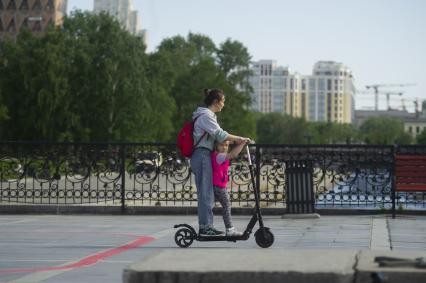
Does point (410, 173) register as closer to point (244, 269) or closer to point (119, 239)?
point (119, 239)

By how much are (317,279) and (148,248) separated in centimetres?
656

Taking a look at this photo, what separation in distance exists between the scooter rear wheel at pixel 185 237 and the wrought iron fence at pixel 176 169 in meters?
6.91

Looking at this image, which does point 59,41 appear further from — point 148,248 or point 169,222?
point 148,248

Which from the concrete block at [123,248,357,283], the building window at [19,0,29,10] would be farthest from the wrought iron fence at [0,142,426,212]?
the building window at [19,0,29,10]

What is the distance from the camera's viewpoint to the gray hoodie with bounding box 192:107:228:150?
11922 millimetres

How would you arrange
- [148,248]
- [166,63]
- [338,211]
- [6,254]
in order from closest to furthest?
[6,254], [148,248], [338,211], [166,63]

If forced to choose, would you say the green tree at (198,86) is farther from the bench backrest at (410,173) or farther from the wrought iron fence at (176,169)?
the bench backrest at (410,173)

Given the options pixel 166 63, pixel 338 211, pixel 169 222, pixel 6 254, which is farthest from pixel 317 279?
pixel 166 63

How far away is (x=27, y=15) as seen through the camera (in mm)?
127062

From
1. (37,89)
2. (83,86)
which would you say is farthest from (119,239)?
(83,86)

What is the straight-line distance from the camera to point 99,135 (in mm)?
83000

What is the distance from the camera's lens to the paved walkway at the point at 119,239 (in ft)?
33.6

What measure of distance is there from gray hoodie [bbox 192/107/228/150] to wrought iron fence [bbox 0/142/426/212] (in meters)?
7.14

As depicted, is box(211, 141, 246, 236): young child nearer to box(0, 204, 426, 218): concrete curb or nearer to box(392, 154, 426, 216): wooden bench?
box(392, 154, 426, 216): wooden bench
